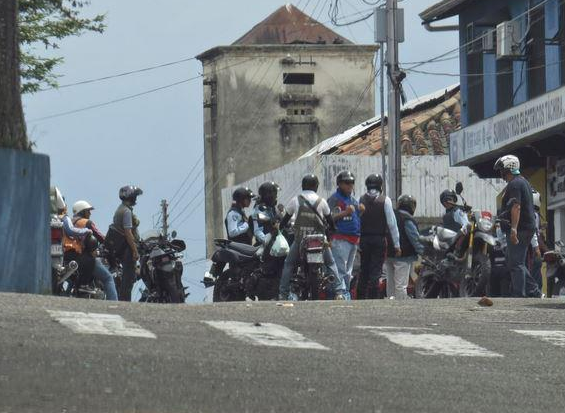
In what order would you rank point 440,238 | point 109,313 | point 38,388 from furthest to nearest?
point 440,238, point 109,313, point 38,388

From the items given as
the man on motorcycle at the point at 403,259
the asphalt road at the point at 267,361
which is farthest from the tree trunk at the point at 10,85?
the man on motorcycle at the point at 403,259

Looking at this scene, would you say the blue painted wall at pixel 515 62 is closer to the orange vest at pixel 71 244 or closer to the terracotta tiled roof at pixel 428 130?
the orange vest at pixel 71 244

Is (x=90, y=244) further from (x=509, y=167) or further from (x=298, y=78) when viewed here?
(x=298, y=78)

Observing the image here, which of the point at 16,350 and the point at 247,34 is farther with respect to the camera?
the point at 247,34

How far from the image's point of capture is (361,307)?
55.0 ft

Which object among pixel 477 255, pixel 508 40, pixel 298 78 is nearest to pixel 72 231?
pixel 477 255

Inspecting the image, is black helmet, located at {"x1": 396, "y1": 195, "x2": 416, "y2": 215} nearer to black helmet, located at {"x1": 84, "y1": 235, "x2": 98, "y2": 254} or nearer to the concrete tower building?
black helmet, located at {"x1": 84, "y1": 235, "x2": 98, "y2": 254}

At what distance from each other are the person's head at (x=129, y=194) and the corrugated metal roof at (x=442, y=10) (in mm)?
20135

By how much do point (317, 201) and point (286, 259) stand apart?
28.4 inches

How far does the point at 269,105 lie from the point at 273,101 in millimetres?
272

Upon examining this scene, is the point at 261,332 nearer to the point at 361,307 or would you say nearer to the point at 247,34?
the point at 361,307

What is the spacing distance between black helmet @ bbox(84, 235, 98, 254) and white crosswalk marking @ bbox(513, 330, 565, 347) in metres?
9.10

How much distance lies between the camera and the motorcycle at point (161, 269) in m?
22.7

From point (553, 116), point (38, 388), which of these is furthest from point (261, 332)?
point (553, 116)
